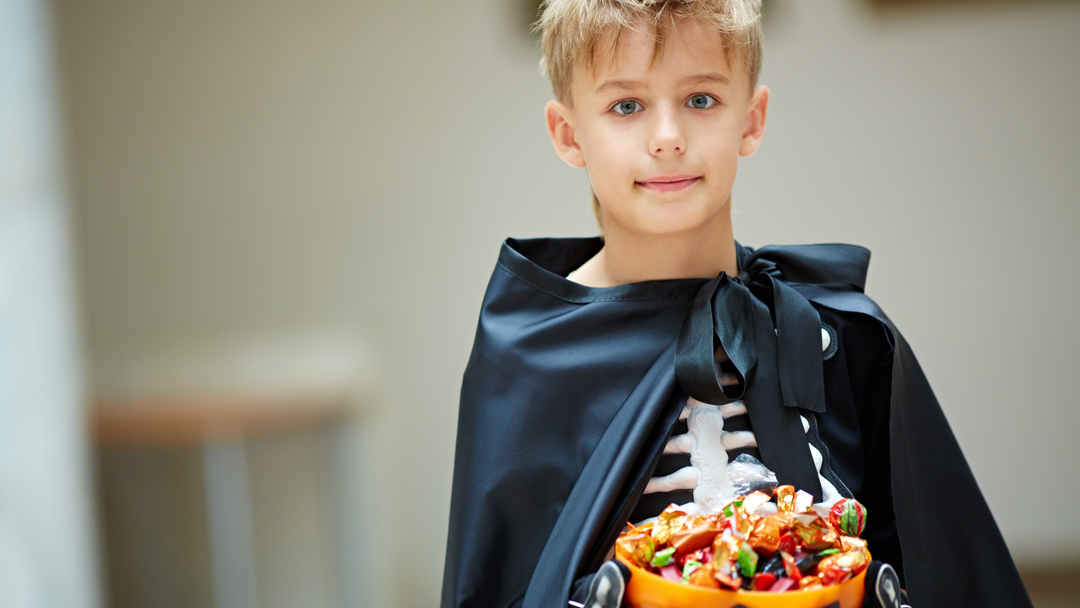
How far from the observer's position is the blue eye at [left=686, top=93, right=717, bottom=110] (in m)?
1.04

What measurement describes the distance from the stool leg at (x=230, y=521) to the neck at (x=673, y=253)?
1.54 m

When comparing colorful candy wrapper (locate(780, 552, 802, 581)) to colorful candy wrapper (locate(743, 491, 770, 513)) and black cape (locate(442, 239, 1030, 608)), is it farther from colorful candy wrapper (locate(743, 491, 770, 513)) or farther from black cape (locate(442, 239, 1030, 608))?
black cape (locate(442, 239, 1030, 608))

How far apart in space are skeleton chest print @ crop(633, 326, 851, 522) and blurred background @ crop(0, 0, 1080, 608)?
1703 millimetres

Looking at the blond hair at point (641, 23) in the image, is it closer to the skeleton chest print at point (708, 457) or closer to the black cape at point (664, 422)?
the black cape at point (664, 422)

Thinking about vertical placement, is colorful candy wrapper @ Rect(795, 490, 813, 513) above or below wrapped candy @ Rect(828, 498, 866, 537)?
above

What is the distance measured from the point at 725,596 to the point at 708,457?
0.24 m

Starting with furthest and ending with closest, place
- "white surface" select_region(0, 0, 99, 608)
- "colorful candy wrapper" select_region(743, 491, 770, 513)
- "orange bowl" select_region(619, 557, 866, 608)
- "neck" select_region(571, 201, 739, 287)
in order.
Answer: "white surface" select_region(0, 0, 99, 608) < "neck" select_region(571, 201, 739, 287) < "colorful candy wrapper" select_region(743, 491, 770, 513) < "orange bowl" select_region(619, 557, 866, 608)

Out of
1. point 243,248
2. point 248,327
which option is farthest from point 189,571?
point 243,248

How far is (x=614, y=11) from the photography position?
103cm

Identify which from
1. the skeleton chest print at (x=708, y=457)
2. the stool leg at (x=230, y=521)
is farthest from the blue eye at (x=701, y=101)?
the stool leg at (x=230, y=521)

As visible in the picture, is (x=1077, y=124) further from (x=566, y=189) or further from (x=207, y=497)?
(x=207, y=497)

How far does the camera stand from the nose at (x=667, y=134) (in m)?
1.00

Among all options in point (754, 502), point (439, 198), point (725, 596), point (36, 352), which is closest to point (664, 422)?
point (754, 502)

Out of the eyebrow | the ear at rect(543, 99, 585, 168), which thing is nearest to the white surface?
the ear at rect(543, 99, 585, 168)
